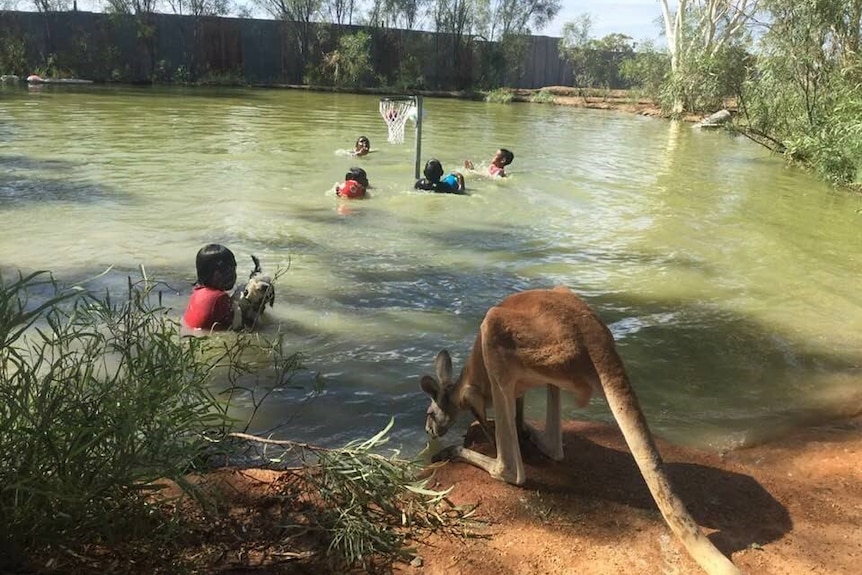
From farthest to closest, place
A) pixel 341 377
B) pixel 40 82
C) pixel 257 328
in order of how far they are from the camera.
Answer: pixel 40 82, pixel 257 328, pixel 341 377

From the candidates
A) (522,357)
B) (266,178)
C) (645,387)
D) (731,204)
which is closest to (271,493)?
(522,357)

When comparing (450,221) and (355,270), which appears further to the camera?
(450,221)

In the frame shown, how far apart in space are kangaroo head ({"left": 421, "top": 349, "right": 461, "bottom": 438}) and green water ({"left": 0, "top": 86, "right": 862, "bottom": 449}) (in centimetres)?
38

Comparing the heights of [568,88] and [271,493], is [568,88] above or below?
above

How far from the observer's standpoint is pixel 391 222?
968 cm

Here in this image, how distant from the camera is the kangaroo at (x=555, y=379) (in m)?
2.89

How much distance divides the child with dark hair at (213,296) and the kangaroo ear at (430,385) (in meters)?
2.04

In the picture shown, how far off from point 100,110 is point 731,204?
18.3m

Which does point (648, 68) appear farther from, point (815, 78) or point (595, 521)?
point (595, 521)

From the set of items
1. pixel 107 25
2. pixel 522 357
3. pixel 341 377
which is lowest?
pixel 341 377

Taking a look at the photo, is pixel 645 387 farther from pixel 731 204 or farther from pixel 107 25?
pixel 107 25

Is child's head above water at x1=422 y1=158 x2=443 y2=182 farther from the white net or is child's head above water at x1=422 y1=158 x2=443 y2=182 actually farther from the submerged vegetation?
the submerged vegetation

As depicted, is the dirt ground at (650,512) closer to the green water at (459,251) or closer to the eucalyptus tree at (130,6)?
the green water at (459,251)

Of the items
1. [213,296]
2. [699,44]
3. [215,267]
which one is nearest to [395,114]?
[215,267]
